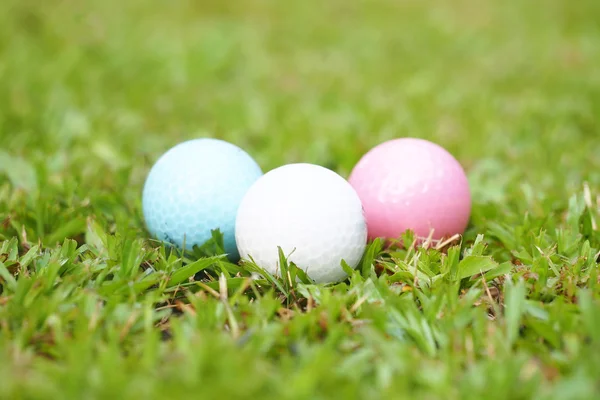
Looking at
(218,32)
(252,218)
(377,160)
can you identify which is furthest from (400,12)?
(252,218)

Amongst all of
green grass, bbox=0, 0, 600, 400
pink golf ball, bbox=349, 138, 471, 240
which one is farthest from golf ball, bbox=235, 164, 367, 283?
pink golf ball, bbox=349, 138, 471, 240

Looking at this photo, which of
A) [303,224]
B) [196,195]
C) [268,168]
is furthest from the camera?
[268,168]

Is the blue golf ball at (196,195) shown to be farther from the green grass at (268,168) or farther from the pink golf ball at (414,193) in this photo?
the pink golf ball at (414,193)

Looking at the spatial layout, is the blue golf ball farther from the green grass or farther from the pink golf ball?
the pink golf ball

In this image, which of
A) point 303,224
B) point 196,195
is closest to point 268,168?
point 196,195

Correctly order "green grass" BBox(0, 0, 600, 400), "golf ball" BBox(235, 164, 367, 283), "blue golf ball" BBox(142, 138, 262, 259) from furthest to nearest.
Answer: "blue golf ball" BBox(142, 138, 262, 259), "golf ball" BBox(235, 164, 367, 283), "green grass" BBox(0, 0, 600, 400)

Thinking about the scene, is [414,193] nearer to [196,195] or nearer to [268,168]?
[196,195]
